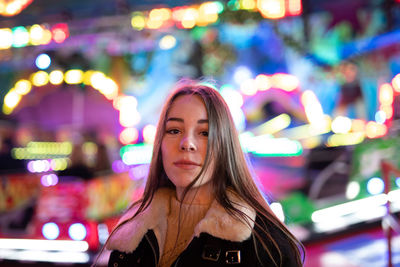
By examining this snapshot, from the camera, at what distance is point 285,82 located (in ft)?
16.3

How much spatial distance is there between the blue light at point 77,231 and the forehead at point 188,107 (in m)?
2.87

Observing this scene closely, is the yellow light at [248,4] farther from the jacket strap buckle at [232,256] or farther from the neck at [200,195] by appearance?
the jacket strap buckle at [232,256]

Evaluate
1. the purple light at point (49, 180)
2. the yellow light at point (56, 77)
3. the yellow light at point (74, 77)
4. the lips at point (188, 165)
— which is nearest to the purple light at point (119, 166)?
the purple light at point (49, 180)

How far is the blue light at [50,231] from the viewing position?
12.4ft

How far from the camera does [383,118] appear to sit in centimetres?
467

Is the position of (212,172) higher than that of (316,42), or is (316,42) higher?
(316,42)

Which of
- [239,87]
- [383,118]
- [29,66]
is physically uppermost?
[29,66]

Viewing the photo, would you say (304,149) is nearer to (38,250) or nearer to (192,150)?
(38,250)

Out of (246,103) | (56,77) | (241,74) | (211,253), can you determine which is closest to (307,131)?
(246,103)

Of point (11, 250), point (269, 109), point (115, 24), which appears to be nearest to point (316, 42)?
point (269, 109)

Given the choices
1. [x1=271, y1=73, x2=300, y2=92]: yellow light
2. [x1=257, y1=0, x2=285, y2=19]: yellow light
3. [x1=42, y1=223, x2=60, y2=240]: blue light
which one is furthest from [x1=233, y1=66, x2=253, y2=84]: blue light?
[x1=42, y1=223, x2=60, y2=240]: blue light

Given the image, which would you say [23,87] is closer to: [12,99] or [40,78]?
[12,99]

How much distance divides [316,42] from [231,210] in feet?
14.3

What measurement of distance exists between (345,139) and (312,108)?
0.53 metres
